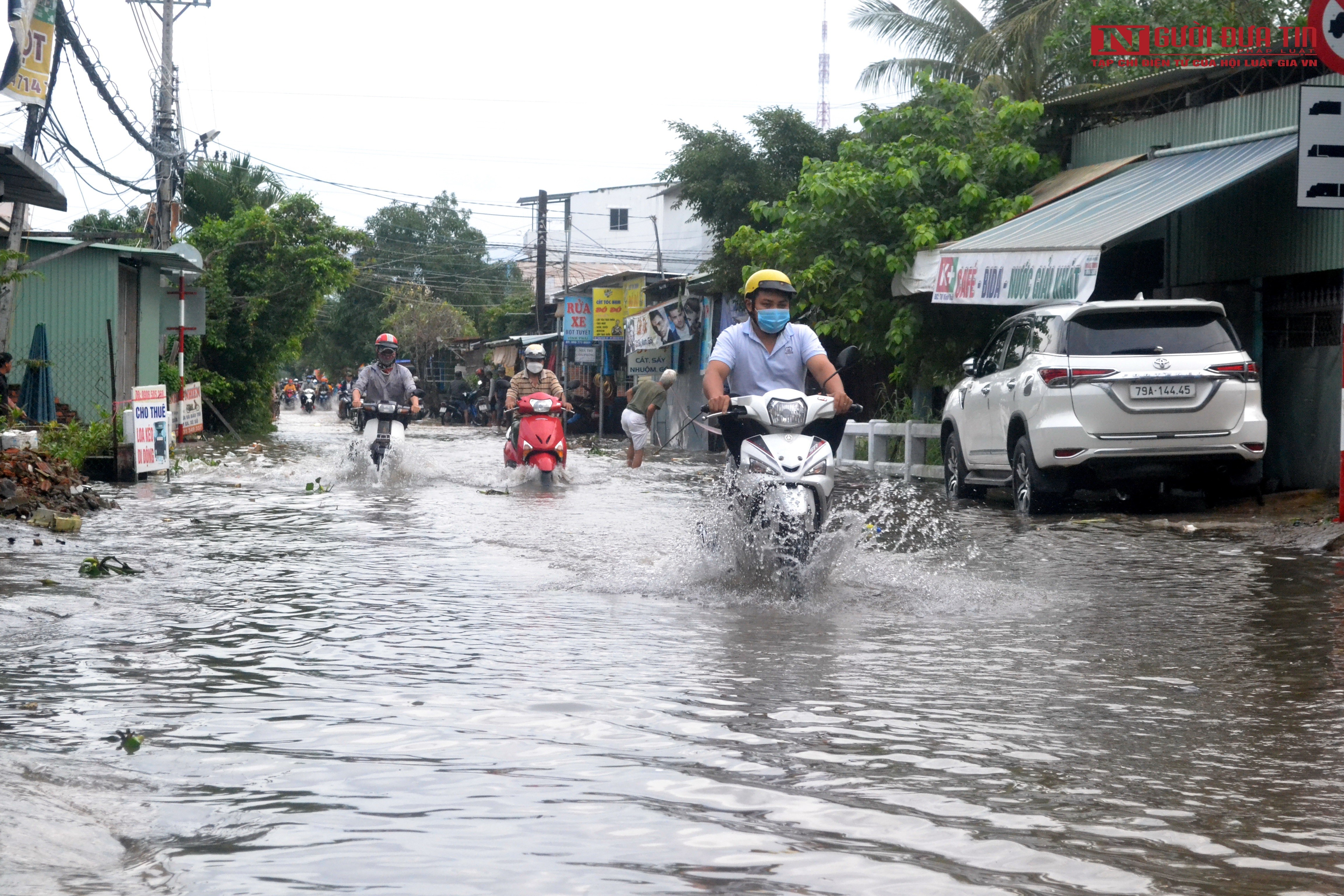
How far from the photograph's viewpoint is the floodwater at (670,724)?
10.7 ft

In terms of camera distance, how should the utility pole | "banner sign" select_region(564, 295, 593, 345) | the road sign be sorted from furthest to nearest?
the utility pole, "banner sign" select_region(564, 295, 593, 345), the road sign

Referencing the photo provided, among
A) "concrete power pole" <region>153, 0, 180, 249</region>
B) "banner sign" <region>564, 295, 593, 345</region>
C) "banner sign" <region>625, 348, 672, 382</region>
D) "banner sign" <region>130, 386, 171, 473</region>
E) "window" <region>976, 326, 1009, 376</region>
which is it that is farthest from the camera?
"banner sign" <region>564, 295, 593, 345</region>

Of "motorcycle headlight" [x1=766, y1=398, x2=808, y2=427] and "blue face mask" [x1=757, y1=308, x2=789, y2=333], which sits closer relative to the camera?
"motorcycle headlight" [x1=766, y1=398, x2=808, y2=427]

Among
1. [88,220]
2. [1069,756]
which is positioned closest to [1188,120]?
[1069,756]

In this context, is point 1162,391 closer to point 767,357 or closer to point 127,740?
point 767,357

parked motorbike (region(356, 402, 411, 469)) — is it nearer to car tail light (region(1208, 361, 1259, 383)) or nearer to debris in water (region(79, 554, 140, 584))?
debris in water (region(79, 554, 140, 584))

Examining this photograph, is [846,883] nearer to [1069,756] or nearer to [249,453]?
[1069,756]

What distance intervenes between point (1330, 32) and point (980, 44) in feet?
58.2

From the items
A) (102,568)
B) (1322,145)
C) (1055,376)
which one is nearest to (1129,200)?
(1055,376)

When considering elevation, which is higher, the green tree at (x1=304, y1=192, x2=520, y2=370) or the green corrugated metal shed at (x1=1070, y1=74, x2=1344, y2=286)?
the green tree at (x1=304, y1=192, x2=520, y2=370)

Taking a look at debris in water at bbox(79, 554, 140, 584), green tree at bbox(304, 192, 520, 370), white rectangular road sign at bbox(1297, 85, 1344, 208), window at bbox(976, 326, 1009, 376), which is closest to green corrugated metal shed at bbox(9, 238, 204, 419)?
window at bbox(976, 326, 1009, 376)

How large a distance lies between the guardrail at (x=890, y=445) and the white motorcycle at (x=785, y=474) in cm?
905

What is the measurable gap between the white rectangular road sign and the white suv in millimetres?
1485

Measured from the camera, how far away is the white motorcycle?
24.9ft
